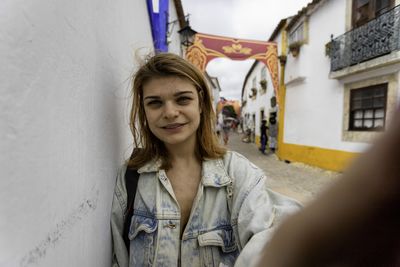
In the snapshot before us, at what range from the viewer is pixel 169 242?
952 mm

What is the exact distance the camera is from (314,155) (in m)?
6.58

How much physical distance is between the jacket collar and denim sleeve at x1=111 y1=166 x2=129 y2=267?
5.6 inches

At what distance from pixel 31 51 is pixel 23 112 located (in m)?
0.13

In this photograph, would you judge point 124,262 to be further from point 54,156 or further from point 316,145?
point 316,145

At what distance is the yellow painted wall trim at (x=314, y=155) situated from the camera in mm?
5836

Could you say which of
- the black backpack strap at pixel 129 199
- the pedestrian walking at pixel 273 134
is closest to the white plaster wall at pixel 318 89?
the pedestrian walking at pixel 273 134

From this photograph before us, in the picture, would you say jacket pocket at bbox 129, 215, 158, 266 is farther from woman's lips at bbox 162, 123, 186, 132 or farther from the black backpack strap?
woman's lips at bbox 162, 123, 186, 132

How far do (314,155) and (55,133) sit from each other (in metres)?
7.01

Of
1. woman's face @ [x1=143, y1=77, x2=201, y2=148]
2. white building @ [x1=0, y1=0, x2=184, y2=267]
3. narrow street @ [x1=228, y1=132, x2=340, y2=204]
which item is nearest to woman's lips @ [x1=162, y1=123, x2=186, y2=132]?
woman's face @ [x1=143, y1=77, x2=201, y2=148]

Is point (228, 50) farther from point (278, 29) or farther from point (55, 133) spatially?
point (55, 133)

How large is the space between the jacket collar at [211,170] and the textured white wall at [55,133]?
171 millimetres

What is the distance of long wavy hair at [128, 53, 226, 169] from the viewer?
1.03 metres

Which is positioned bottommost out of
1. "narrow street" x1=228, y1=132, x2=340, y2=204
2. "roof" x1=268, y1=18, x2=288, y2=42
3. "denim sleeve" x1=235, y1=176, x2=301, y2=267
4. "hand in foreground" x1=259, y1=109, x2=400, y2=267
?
"narrow street" x1=228, y1=132, x2=340, y2=204

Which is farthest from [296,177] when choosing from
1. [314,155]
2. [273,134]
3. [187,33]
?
[187,33]
